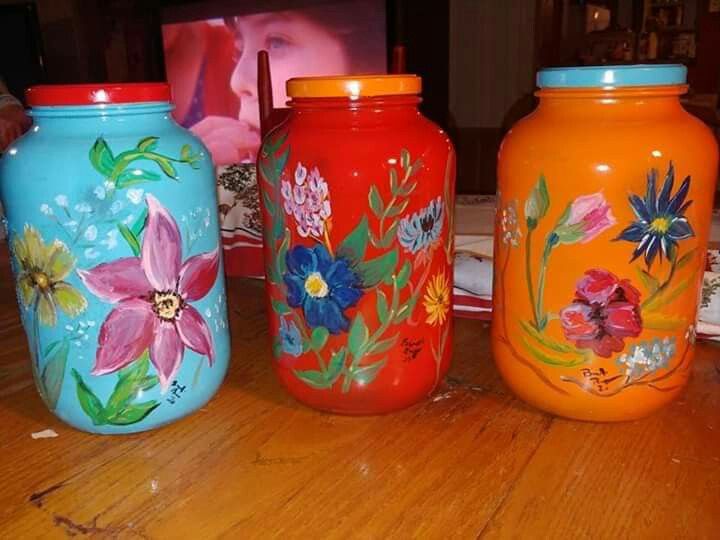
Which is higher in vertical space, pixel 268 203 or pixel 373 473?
pixel 268 203

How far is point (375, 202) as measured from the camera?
1.46ft

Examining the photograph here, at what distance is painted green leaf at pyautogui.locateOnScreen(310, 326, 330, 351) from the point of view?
0.47 metres

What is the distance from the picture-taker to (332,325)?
18.5 inches

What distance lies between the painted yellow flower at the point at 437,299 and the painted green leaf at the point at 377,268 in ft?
0.12

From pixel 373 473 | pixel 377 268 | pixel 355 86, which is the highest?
pixel 355 86

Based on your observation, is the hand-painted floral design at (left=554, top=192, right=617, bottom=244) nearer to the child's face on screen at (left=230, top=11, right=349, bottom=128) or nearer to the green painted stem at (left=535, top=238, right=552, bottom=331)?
the green painted stem at (left=535, top=238, right=552, bottom=331)

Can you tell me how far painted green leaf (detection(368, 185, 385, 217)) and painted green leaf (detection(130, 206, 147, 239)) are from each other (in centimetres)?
14

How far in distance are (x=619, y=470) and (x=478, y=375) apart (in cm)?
15

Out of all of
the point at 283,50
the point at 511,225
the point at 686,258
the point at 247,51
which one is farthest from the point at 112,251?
the point at 247,51

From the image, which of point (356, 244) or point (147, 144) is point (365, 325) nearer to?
point (356, 244)

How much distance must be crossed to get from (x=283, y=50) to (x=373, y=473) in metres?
1.77

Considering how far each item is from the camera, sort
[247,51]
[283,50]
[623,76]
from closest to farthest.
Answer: [623,76], [283,50], [247,51]

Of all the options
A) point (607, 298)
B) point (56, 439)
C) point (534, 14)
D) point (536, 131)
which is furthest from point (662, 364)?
point (534, 14)

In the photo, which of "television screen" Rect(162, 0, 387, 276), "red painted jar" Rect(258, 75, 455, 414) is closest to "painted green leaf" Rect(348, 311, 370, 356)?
"red painted jar" Rect(258, 75, 455, 414)
